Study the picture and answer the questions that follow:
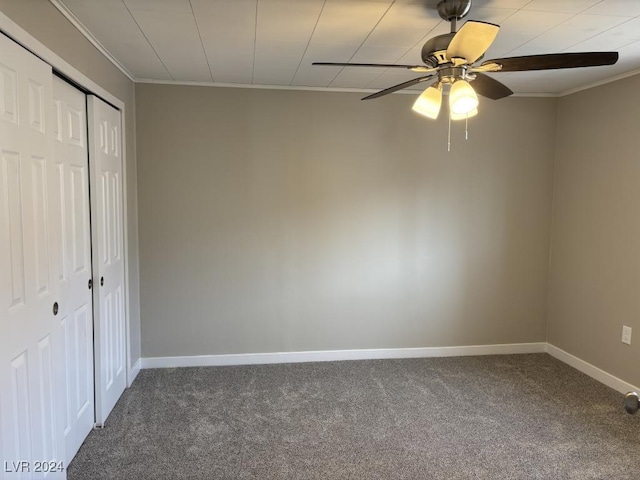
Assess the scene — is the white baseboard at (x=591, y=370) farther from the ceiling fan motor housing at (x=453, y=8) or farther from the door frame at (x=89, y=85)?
the door frame at (x=89, y=85)

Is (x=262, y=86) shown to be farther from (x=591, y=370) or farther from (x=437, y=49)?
(x=591, y=370)

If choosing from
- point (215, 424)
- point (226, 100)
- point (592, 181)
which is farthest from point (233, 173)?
point (592, 181)

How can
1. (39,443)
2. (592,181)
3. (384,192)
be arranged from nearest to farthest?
(39,443) → (592,181) → (384,192)

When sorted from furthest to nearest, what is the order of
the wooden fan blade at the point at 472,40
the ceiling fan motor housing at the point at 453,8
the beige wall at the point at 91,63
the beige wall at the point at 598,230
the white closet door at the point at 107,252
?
the beige wall at the point at 598,230, the white closet door at the point at 107,252, the ceiling fan motor housing at the point at 453,8, the beige wall at the point at 91,63, the wooden fan blade at the point at 472,40

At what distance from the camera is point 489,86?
208 cm

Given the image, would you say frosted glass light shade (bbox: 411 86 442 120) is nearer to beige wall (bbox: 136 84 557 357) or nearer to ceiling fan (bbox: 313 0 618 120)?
ceiling fan (bbox: 313 0 618 120)

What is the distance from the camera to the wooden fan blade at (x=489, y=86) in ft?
6.61

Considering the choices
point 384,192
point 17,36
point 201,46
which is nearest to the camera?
point 17,36

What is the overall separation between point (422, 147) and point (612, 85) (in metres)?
1.49

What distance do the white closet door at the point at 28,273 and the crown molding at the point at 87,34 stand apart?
377 millimetres

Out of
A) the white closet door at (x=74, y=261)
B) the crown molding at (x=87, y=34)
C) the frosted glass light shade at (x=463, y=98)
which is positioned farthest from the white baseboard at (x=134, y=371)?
the frosted glass light shade at (x=463, y=98)

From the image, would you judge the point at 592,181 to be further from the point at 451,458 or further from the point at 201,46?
the point at 201,46

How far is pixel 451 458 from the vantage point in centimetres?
242

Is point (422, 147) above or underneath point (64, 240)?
above
